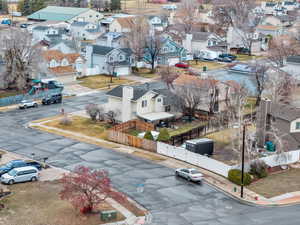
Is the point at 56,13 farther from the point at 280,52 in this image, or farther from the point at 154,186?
the point at 154,186

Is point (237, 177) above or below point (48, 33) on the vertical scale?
below

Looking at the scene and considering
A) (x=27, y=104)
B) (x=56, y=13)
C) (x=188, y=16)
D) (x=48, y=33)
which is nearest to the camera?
(x=27, y=104)

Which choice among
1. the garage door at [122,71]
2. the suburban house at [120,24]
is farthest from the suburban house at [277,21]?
the garage door at [122,71]

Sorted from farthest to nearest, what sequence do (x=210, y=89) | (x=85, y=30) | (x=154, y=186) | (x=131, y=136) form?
(x=85, y=30) → (x=210, y=89) → (x=131, y=136) → (x=154, y=186)

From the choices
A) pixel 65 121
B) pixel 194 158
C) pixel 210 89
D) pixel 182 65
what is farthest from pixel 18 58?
pixel 194 158

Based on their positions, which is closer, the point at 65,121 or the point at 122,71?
the point at 65,121

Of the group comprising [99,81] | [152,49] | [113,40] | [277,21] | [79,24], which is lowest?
[99,81]

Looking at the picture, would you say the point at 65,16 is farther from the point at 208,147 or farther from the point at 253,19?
the point at 208,147

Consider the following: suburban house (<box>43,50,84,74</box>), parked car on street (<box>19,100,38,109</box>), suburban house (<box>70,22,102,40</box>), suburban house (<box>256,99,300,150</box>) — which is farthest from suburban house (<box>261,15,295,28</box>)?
suburban house (<box>256,99,300,150</box>)
